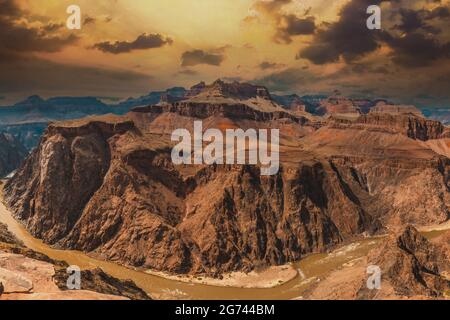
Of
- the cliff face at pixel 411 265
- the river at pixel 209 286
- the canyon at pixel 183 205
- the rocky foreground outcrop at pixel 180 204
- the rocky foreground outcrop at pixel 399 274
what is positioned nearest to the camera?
the rocky foreground outcrop at pixel 399 274

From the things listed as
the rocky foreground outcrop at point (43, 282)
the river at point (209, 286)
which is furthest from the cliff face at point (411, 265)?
the rocky foreground outcrop at point (43, 282)

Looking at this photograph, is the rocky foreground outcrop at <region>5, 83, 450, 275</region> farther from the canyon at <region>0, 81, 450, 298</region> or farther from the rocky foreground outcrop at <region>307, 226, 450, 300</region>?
the rocky foreground outcrop at <region>307, 226, 450, 300</region>

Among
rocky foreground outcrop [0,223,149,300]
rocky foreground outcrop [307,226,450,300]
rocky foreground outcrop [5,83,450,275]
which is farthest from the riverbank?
rocky foreground outcrop [0,223,149,300]

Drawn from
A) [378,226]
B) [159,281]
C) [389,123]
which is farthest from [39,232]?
[389,123]

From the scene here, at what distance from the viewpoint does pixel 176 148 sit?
133m

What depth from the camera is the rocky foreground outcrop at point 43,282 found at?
44.4 meters

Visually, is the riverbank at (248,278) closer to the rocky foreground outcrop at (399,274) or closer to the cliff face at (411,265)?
the rocky foreground outcrop at (399,274)

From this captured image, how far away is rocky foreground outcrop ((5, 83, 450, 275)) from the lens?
9706 centimetres

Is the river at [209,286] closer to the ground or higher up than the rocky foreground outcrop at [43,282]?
closer to the ground

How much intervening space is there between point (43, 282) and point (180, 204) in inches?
2433

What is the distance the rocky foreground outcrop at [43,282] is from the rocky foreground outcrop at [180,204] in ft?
85.0

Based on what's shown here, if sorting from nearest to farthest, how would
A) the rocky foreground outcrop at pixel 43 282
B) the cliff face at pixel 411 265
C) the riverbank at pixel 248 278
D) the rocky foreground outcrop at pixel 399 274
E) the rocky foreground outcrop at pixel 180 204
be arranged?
the rocky foreground outcrop at pixel 43 282 < the rocky foreground outcrop at pixel 399 274 < the cliff face at pixel 411 265 < the riverbank at pixel 248 278 < the rocky foreground outcrop at pixel 180 204

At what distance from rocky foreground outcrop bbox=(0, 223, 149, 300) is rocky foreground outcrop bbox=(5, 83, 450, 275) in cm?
2591

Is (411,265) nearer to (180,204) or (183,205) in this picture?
(183,205)
